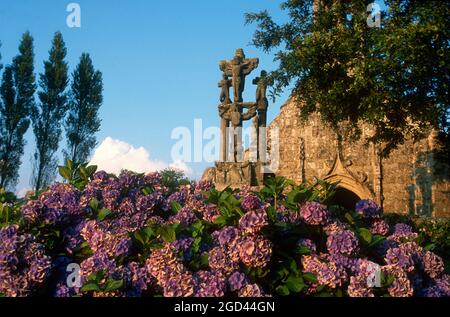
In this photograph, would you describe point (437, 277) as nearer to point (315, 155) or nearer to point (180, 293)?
point (180, 293)

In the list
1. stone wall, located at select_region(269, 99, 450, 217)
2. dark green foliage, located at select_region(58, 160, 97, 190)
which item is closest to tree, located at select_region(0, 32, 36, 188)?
stone wall, located at select_region(269, 99, 450, 217)

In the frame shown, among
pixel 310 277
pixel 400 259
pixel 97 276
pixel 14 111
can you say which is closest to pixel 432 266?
pixel 400 259

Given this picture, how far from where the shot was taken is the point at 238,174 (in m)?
12.7

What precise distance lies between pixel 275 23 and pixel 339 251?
14.0 metres

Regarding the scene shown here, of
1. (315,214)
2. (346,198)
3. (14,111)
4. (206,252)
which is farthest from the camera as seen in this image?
(14,111)

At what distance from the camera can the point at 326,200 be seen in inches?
148

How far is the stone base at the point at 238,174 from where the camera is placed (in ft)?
41.5

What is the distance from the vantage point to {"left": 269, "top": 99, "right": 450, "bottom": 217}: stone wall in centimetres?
2191

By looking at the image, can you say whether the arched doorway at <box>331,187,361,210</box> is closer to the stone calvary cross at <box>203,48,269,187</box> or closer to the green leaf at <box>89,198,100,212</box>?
the stone calvary cross at <box>203,48,269,187</box>

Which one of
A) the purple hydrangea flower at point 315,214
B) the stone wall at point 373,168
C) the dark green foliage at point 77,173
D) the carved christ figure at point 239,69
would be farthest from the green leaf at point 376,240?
the stone wall at point 373,168

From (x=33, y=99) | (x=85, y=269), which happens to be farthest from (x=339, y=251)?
(x=33, y=99)

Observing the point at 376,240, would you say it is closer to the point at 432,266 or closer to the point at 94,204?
the point at 432,266

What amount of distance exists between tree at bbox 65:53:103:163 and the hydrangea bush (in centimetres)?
3220

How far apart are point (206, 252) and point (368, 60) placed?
34.1ft
